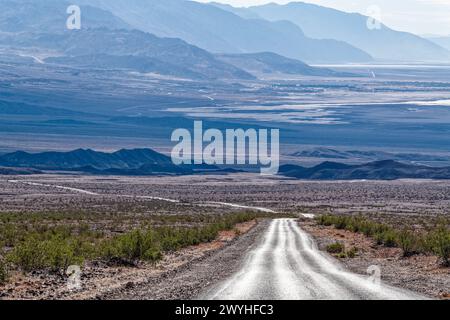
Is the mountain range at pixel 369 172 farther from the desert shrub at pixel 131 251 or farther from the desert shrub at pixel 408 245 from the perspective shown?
the desert shrub at pixel 131 251

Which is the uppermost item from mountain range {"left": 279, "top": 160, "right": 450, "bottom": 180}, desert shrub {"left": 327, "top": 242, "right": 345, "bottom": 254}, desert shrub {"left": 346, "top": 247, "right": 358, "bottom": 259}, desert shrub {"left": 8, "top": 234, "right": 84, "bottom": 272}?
desert shrub {"left": 8, "top": 234, "right": 84, "bottom": 272}

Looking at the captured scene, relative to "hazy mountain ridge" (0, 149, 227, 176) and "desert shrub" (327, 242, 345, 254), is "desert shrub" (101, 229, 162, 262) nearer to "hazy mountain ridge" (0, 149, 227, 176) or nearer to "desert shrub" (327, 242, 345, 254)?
"desert shrub" (327, 242, 345, 254)

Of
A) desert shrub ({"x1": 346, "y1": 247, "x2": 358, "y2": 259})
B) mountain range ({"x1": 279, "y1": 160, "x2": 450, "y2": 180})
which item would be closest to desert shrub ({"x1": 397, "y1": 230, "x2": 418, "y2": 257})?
desert shrub ({"x1": 346, "y1": 247, "x2": 358, "y2": 259})

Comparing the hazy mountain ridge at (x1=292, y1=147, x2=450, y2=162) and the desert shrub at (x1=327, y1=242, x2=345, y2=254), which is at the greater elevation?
the desert shrub at (x1=327, y1=242, x2=345, y2=254)

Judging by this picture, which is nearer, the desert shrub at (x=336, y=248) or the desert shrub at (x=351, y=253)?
the desert shrub at (x=351, y=253)

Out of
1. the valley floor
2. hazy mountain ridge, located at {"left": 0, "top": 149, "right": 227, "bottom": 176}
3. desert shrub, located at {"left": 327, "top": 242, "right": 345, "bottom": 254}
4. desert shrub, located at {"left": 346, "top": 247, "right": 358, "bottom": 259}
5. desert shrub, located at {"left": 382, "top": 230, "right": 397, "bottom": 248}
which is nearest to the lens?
the valley floor

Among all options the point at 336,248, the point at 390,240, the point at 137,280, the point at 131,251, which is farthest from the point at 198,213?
the point at 137,280

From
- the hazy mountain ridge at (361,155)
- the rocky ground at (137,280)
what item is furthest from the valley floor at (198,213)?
the hazy mountain ridge at (361,155)

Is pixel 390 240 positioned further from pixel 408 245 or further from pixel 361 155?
pixel 361 155
